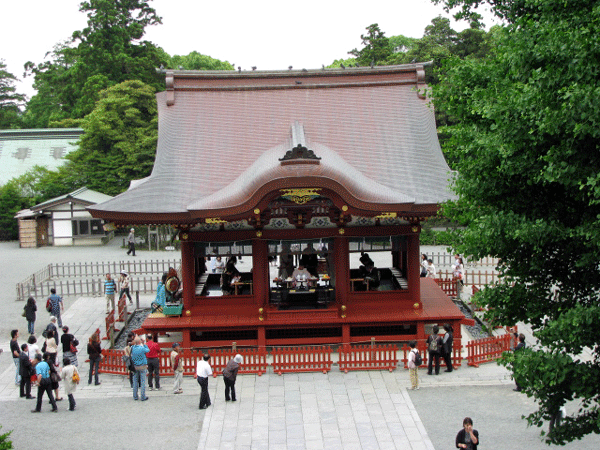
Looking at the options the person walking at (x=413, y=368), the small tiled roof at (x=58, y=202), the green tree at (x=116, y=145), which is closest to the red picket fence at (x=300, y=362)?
the person walking at (x=413, y=368)

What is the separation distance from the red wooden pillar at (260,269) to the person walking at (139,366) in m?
4.19

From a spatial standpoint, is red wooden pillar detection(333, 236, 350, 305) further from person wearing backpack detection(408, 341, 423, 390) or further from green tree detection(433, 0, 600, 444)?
green tree detection(433, 0, 600, 444)

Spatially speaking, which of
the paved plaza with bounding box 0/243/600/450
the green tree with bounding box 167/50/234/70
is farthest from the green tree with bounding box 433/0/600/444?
the green tree with bounding box 167/50/234/70

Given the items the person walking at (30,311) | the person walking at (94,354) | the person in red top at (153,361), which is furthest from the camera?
the person walking at (30,311)

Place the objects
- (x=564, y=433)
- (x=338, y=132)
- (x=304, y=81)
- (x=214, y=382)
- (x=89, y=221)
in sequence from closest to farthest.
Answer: (x=564, y=433), (x=214, y=382), (x=338, y=132), (x=304, y=81), (x=89, y=221)

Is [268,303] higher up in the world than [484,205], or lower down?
lower down

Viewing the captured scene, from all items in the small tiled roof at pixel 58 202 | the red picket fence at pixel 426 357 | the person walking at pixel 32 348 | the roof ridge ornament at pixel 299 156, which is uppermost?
the roof ridge ornament at pixel 299 156

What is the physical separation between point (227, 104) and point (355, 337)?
913 centimetres

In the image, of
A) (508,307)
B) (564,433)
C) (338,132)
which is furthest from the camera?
(338,132)

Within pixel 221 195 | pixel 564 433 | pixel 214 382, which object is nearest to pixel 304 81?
pixel 221 195

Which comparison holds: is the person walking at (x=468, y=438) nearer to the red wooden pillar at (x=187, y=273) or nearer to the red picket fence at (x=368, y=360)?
the red picket fence at (x=368, y=360)

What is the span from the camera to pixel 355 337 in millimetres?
19250

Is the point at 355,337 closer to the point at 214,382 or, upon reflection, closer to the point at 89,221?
the point at 214,382

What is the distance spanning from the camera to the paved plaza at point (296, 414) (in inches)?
527
